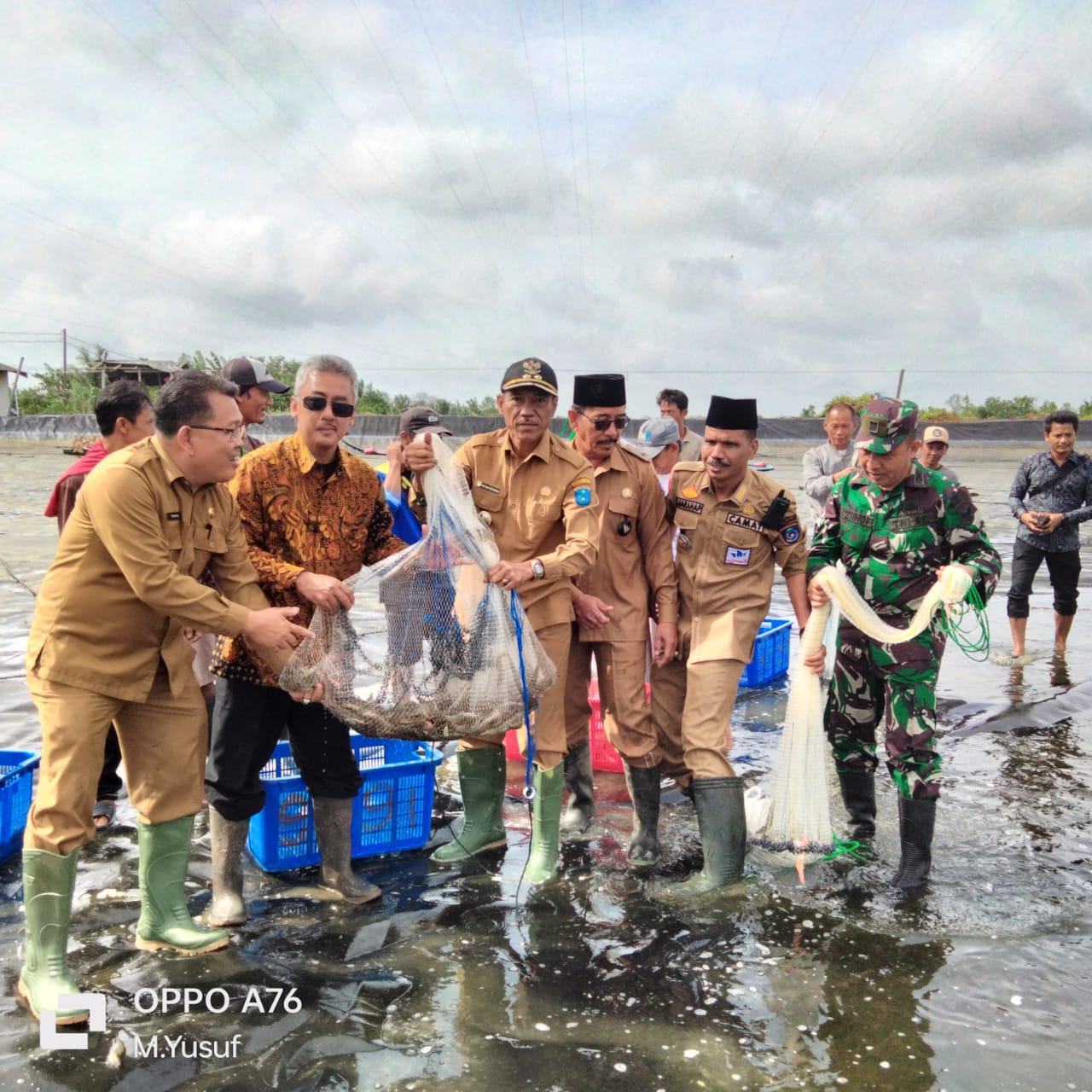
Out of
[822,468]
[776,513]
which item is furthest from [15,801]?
[822,468]

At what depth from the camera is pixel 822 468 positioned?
8.08 m

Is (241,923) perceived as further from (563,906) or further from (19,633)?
(19,633)

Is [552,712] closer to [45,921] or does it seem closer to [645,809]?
[645,809]

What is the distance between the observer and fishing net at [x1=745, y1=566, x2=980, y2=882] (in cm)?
411

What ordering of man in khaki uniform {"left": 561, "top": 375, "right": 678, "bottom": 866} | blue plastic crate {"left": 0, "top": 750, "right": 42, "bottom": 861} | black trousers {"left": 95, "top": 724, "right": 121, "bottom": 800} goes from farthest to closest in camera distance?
black trousers {"left": 95, "top": 724, "right": 121, "bottom": 800}, man in khaki uniform {"left": 561, "top": 375, "right": 678, "bottom": 866}, blue plastic crate {"left": 0, "top": 750, "right": 42, "bottom": 861}

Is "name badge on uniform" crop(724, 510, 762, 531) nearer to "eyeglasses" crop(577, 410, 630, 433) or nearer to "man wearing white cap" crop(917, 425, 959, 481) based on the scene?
"eyeglasses" crop(577, 410, 630, 433)

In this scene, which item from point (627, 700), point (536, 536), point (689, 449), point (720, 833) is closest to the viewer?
point (720, 833)

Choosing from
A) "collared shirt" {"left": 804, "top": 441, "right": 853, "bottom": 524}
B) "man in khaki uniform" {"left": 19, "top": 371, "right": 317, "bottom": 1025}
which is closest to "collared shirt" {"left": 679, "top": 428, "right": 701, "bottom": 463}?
"collared shirt" {"left": 804, "top": 441, "right": 853, "bottom": 524}

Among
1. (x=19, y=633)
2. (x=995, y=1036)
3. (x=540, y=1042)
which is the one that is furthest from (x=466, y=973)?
(x=19, y=633)

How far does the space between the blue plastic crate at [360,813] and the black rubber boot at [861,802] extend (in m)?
1.94

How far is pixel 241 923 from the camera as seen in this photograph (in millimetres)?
3729

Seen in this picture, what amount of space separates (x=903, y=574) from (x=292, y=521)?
2.56 m

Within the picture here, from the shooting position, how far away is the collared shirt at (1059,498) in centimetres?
844

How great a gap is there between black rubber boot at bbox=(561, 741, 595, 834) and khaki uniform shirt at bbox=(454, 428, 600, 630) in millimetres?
963
